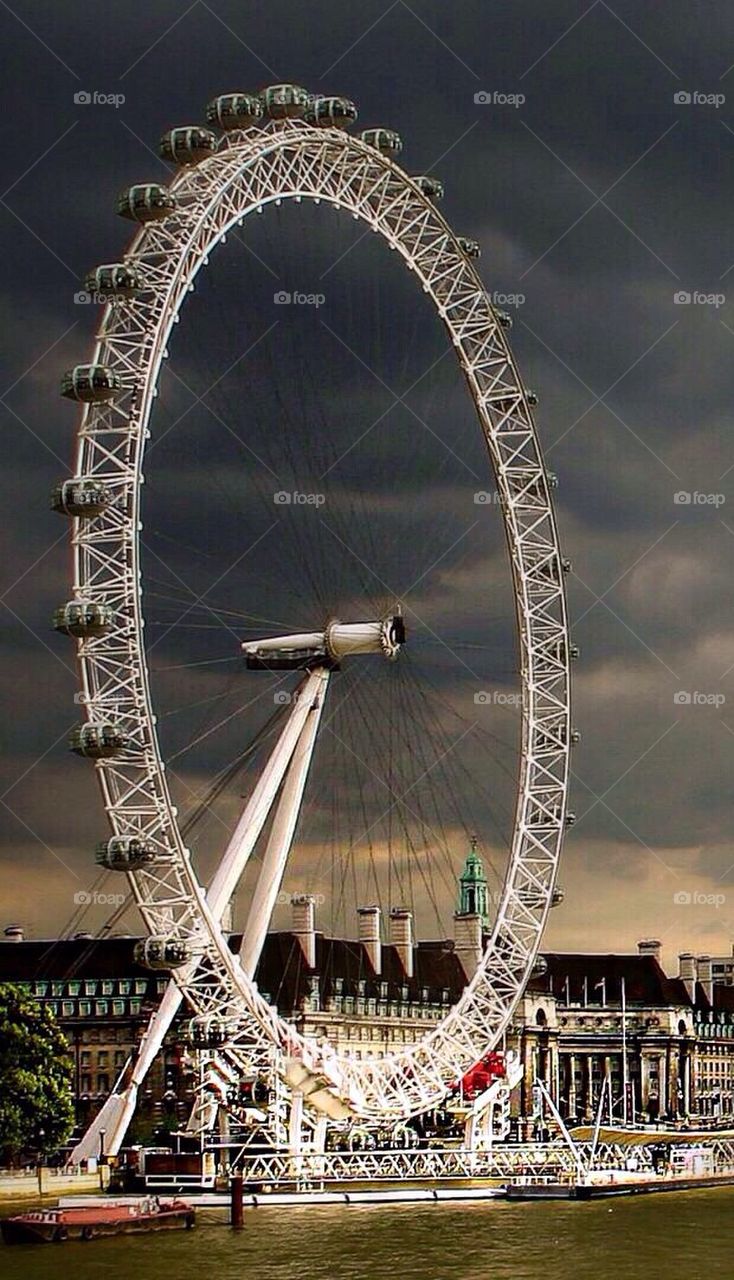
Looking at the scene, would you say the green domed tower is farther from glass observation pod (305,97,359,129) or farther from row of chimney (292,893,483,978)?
glass observation pod (305,97,359,129)

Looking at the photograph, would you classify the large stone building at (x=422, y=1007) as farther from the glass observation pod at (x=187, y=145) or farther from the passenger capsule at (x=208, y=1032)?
the glass observation pod at (x=187, y=145)

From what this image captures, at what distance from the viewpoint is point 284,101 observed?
3803cm

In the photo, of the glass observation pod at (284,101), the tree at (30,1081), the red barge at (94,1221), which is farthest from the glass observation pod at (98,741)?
the glass observation pod at (284,101)

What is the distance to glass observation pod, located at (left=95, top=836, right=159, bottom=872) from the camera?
34.4 m

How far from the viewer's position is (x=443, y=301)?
4253cm

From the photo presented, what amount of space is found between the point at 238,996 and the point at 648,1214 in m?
8.33

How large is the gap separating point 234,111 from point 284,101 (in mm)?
1155

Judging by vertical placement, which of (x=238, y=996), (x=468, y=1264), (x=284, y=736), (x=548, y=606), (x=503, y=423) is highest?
(x=503, y=423)

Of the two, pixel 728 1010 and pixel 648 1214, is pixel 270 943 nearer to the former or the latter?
pixel 648 1214

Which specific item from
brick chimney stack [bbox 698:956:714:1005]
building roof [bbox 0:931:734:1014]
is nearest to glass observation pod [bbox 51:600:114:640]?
building roof [bbox 0:931:734:1014]

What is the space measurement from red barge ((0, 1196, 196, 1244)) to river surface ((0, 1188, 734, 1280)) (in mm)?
287

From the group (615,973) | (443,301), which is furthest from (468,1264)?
(615,973)

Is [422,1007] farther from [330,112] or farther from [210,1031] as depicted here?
[330,112]

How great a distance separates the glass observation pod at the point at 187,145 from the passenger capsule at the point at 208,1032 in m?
13.7
